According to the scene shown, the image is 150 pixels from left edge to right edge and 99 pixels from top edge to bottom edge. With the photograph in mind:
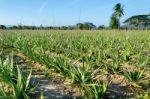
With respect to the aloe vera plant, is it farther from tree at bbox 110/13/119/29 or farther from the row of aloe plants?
tree at bbox 110/13/119/29

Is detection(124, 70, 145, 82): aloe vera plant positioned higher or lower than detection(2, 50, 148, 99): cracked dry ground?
higher

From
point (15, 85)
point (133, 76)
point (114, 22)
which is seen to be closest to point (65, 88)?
point (15, 85)

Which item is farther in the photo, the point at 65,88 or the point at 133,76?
the point at 133,76

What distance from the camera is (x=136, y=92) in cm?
505

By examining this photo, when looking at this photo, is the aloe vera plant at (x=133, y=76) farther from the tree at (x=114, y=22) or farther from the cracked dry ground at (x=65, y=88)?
the tree at (x=114, y=22)

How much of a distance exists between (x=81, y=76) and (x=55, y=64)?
1.05 m

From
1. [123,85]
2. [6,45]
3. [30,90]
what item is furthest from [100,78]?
[6,45]

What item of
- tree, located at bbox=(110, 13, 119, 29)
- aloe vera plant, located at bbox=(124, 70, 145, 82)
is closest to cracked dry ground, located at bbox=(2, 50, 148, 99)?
aloe vera plant, located at bbox=(124, 70, 145, 82)

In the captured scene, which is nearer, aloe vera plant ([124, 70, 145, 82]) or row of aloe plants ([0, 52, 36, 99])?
row of aloe plants ([0, 52, 36, 99])

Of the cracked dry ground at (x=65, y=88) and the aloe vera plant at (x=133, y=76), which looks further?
the aloe vera plant at (x=133, y=76)

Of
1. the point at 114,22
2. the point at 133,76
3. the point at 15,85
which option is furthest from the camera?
the point at 114,22

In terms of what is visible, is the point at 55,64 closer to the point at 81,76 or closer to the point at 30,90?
the point at 81,76

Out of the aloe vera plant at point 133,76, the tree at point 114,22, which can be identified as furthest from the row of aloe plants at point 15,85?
the tree at point 114,22

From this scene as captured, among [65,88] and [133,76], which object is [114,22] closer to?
[133,76]
